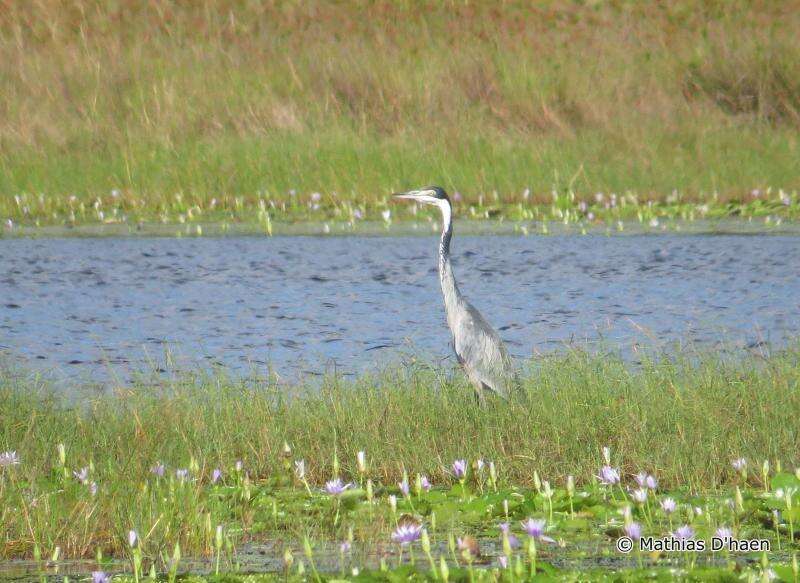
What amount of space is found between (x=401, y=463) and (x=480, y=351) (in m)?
1.54

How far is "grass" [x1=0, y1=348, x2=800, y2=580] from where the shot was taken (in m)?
4.15

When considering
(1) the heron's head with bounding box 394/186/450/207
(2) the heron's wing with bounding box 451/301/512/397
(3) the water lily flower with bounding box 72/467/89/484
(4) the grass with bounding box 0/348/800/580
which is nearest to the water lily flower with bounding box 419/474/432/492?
(4) the grass with bounding box 0/348/800/580

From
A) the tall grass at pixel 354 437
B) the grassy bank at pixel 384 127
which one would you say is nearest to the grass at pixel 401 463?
the tall grass at pixel 354 437

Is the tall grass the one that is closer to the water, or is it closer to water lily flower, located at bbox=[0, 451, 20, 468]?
water lily flower, located at bbox=[0, 451, 20, 468]

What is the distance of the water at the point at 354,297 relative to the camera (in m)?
7.64

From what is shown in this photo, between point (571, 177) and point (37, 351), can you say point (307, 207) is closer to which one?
point (571, 177)

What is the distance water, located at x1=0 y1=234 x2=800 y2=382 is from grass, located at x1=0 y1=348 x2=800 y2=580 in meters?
0.66

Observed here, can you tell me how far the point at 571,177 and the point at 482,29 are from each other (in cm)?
902

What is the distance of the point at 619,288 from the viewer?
981cm

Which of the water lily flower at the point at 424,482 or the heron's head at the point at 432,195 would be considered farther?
the heron's head at the point at 432,195

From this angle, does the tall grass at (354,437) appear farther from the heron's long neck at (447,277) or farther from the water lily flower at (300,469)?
the heron's long neck at (447,277)

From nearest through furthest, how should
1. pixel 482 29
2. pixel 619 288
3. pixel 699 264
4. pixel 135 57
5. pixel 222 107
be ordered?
pixel 619 288 < pixel 699 264 < pixel 222 107 < pixel 135 57 < pixel 482 29

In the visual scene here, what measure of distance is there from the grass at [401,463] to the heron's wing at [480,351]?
0.15 metres

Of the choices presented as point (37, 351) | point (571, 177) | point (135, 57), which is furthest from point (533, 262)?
point (135, 57)
